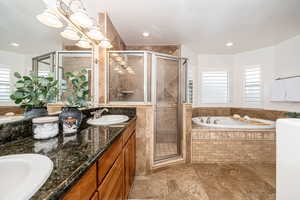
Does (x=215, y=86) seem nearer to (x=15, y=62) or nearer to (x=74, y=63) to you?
(x=74, y=63)

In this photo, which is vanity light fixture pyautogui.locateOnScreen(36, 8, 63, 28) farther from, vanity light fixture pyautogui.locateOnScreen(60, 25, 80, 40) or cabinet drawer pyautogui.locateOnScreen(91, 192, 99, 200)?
cabinet drawer pyautogui.locateOnScreen(91, 192, 99, 200)

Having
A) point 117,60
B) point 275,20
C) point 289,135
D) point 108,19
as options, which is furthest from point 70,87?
point 275,20

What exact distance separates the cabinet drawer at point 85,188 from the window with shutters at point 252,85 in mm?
3887

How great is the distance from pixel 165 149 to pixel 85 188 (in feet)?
6.29

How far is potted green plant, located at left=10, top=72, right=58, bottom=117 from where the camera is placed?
0.75m

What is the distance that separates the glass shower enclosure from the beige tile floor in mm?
361

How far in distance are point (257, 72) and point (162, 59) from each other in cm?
Result: 272

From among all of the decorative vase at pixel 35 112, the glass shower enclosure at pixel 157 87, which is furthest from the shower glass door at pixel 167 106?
the decorative vase at pixel 35 112

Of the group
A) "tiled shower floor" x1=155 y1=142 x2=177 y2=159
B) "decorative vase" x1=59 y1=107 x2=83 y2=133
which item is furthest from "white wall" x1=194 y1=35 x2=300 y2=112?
"decorative vase" x1=59 y1=107 x2=83 y2=133

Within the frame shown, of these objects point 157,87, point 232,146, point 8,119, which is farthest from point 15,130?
point 232,146

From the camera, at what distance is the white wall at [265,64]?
248cm

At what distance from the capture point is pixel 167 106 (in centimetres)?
233

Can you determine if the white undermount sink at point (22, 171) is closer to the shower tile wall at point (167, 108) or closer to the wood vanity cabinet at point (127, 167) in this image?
the wood vanity cabinet at point (127, 167)

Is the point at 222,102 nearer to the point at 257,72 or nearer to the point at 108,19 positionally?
the point at 257,72
